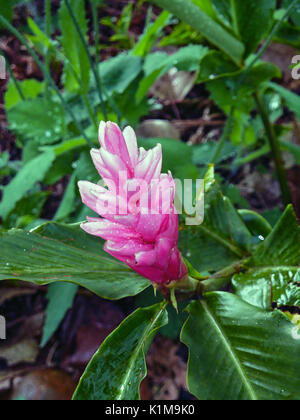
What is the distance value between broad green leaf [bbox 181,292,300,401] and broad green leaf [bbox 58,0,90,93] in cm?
65

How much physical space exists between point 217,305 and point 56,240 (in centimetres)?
29

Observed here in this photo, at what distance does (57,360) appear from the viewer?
1210 millimetres

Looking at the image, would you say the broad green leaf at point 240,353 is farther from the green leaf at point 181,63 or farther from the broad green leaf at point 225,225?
the green leaf at point 181,63

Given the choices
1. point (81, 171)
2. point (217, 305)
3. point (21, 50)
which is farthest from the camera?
point (21, 50)

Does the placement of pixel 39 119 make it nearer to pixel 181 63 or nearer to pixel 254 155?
pixel 181 63

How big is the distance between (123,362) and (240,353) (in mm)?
170

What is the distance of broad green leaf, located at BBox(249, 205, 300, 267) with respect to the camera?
68 cm

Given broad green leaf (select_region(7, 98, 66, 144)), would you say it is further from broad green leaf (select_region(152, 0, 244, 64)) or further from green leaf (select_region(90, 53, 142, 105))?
broad green leaf (select_region(152, 0, 244, 64))

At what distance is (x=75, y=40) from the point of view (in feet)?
3.36

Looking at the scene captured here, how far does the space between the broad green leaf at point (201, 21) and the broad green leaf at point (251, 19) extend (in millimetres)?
54

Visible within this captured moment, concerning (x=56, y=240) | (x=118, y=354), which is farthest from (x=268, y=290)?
(x=56, y=240)
